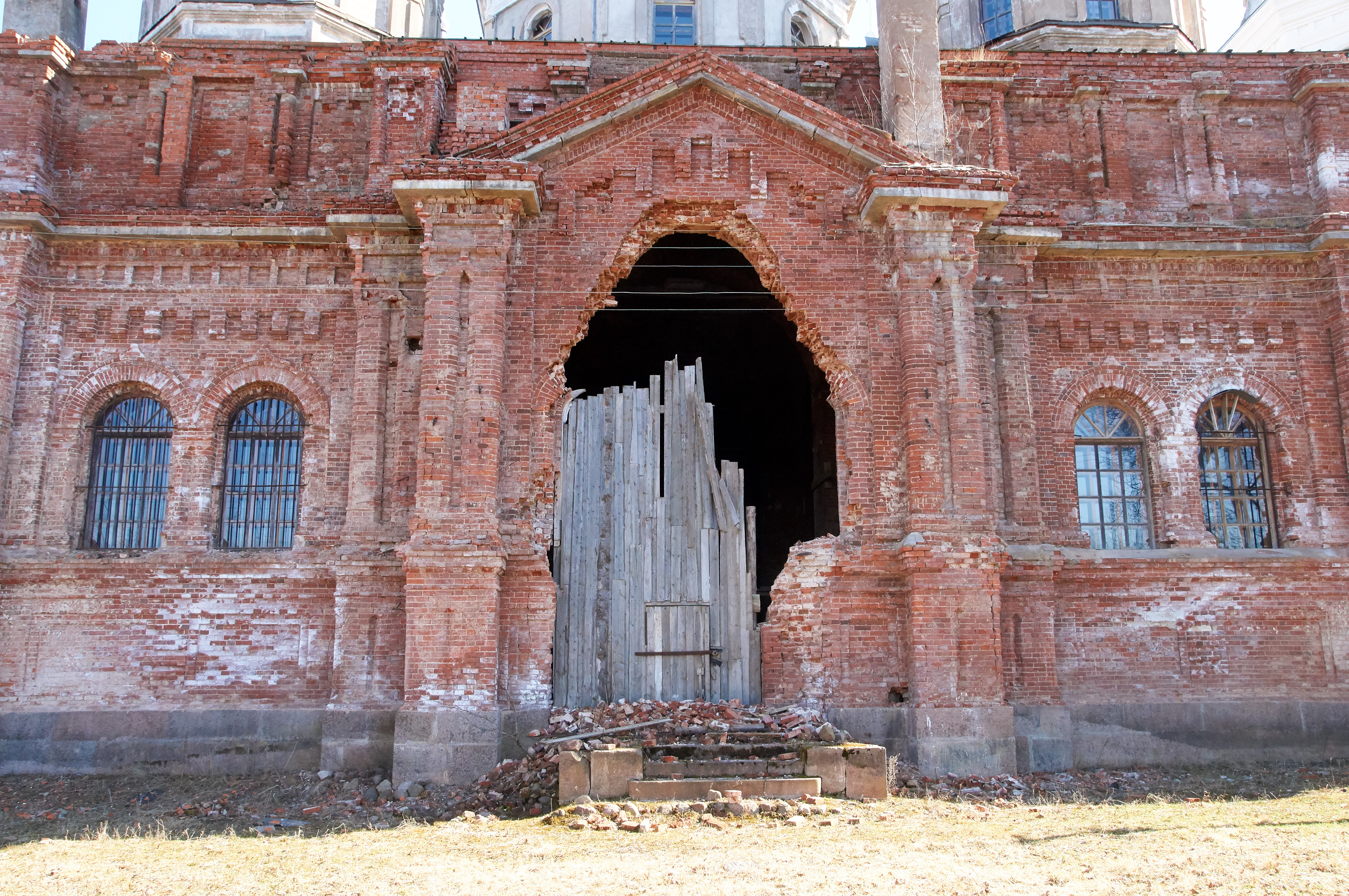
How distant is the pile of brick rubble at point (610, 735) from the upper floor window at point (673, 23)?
13668mm

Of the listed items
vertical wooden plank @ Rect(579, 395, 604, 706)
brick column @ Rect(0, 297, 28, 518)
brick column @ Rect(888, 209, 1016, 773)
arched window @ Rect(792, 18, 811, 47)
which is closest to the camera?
brick column @ Rect(888, 209, 1016, 773)

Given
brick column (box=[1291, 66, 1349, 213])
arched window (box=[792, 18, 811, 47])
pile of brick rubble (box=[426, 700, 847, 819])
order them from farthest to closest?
arched window (box=[792, 18, 811, 47]), brick column (box=[1291, 66, 1349, 213]), pile of brick rubble (box=[426, 700, 847, 819])

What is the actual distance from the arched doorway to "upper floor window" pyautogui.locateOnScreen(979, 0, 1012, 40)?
6.45m

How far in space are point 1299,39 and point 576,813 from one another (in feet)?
97.3

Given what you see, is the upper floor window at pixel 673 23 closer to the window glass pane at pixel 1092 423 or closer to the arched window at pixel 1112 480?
the window glass pane at pixel 1092 423

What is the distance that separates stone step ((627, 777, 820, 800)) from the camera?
9383 mm

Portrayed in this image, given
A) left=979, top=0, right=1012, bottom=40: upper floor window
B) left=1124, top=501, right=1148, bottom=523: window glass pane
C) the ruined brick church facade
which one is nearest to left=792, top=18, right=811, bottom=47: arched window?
left=979, top=0, right=1012, bottom=40: upper floor window

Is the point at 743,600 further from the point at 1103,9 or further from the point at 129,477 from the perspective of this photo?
the point at 1103,9

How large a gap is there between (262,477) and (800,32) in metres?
14.8

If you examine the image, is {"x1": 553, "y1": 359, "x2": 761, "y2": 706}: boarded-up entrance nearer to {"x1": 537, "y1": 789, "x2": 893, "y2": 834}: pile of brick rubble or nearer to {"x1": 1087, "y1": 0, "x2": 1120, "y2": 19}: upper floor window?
{"x1": 537, "y1": 789, "x2": 893, "y2": 834}: pile of brick rubble

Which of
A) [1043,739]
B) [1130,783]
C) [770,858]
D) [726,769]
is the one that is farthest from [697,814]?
[1130,783]

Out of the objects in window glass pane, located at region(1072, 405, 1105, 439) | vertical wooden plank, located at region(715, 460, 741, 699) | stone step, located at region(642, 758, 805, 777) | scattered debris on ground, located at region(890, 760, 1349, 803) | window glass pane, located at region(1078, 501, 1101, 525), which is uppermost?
window glass pane, located at region(1072, 405, 1105, 439)

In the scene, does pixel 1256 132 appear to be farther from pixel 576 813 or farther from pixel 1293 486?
pixel 576 813

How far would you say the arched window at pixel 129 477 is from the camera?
1244 centimetres
